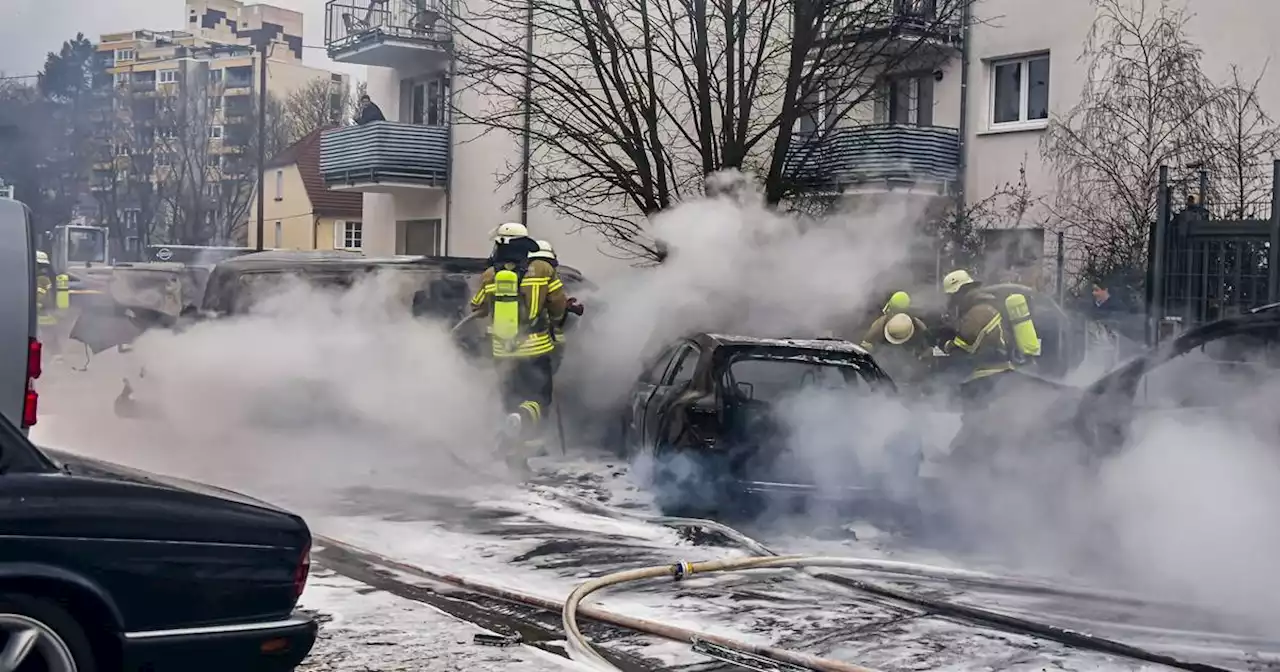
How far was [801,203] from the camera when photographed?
13.5 metres

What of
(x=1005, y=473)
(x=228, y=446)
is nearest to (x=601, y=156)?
(x=228, y=446)

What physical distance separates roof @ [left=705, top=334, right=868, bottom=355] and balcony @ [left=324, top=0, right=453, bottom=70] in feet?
47.9

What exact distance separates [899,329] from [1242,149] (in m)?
6.87

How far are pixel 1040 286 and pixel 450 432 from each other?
7710 mm

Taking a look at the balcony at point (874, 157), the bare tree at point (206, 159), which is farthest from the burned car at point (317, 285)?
the bare tree at point (206, 159)

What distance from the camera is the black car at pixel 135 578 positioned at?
3740 millimetres

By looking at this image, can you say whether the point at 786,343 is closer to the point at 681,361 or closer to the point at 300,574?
the point at 681,361

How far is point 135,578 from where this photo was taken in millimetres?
3906

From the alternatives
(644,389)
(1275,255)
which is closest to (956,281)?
(1275,255)

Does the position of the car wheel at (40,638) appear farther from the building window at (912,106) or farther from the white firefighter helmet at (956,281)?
the building window at (912,106)

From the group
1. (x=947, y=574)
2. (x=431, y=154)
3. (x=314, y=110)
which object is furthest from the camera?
(x=314, y=110)

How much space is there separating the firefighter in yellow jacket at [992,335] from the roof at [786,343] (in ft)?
3.68

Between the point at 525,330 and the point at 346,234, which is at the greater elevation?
the point at 346,234

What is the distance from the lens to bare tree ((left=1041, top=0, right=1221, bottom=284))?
608 inches
